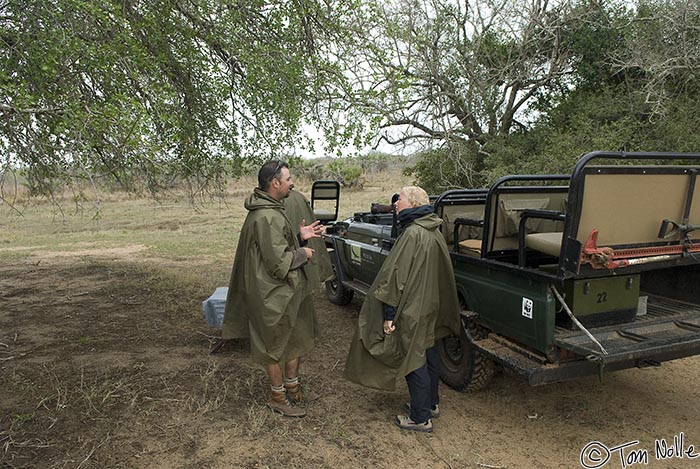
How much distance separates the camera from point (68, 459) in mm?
3246

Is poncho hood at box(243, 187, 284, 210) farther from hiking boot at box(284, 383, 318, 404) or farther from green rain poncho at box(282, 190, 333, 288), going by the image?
green rain poncho at box(282, 190, 333, 288)

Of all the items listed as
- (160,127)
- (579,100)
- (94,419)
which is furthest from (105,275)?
(579,100)

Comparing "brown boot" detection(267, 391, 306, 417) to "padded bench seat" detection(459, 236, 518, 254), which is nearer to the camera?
"brown boot" detection(267, 391, 306, 417)

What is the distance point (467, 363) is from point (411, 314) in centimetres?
117

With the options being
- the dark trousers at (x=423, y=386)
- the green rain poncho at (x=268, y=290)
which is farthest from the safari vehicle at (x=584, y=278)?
the green rain poncho at (x=268, y=290)

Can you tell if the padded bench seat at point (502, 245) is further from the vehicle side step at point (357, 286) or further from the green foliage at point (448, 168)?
the green foliage at point (448, 168)

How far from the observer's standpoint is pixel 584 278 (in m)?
3.64

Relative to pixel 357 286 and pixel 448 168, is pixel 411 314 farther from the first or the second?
pixel 448 168

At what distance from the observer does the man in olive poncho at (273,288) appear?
3676 millimetres

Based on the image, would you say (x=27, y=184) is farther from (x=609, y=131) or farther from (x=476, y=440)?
(x=609, y=131)

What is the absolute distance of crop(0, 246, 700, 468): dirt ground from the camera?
11.2 ft

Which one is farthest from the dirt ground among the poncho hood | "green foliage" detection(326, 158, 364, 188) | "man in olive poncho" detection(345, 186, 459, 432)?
"green foliage" detection(326, 158, 364, 188)

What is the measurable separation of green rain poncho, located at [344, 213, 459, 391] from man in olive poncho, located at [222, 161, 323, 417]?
0.47 meters

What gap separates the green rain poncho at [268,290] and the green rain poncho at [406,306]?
0.47m
